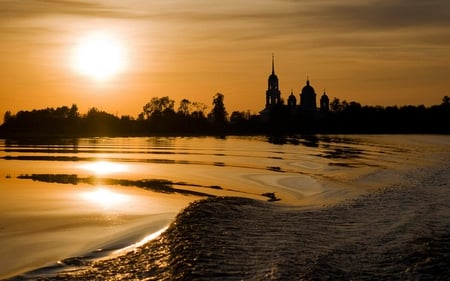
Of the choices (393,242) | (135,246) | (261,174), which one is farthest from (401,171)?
(135,246)

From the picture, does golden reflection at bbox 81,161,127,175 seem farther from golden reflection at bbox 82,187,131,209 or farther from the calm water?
golden reflection at bbox 82,187,131,209

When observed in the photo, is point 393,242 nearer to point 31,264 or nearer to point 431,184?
point 31,264

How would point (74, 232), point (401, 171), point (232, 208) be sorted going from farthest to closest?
point (401, 171) → point (232, 208) → point (74, 232)

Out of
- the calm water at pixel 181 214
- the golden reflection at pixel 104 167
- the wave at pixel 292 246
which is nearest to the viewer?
the wave at pixel 292 246

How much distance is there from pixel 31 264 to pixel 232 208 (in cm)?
759

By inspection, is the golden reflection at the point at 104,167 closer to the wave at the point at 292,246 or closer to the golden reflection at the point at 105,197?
the golden reflection at the point at 105,197

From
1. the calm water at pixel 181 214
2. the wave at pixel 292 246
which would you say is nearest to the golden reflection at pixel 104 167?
the calm water at pixel 181 214

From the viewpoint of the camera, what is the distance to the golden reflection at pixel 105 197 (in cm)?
2328

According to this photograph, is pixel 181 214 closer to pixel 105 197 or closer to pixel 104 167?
pixel 105 197

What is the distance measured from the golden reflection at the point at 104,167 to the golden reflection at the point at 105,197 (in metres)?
10.2

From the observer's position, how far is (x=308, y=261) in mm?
11969

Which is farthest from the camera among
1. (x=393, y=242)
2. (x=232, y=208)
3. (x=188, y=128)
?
(x=188, y=128)

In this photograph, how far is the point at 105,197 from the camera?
1000 inches

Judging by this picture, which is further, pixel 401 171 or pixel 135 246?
pixel 401 171
